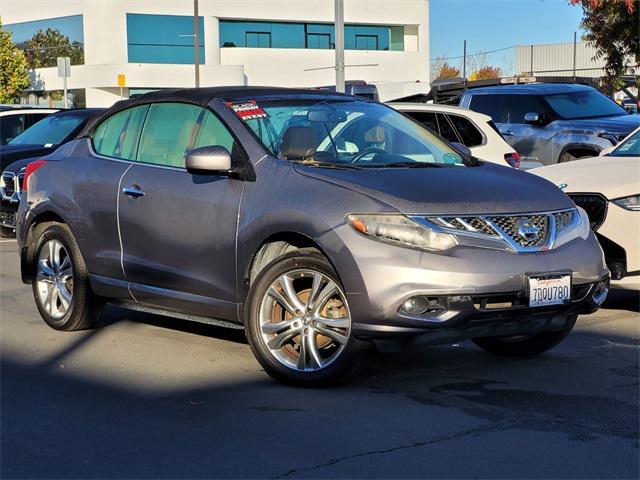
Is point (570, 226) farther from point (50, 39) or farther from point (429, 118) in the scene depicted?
point (50, 39)

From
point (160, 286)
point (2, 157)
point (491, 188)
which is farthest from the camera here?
point (2, 157)

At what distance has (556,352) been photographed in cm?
708

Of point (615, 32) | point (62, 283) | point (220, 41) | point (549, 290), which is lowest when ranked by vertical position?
point (62, 283)

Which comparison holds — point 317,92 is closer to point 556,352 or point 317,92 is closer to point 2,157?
point 556,352

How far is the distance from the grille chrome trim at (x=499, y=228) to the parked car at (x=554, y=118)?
362 inches

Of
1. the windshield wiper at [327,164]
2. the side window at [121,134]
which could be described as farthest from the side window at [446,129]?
the windshield wiper at [327,164]

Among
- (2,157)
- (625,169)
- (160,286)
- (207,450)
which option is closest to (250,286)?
(160,286)

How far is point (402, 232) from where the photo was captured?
5.68 meters

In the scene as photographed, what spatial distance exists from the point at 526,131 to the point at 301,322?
1106 centimetres

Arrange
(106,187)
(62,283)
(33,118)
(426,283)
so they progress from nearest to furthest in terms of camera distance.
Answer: (426,283) < (106,187) < (62,283) < (33,118)

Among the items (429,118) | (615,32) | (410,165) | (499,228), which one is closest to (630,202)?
(410,165)

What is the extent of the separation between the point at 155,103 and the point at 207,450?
10.3 feet

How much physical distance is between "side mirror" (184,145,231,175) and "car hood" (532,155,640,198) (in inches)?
127

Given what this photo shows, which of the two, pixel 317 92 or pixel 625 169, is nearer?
pixel 317 92
